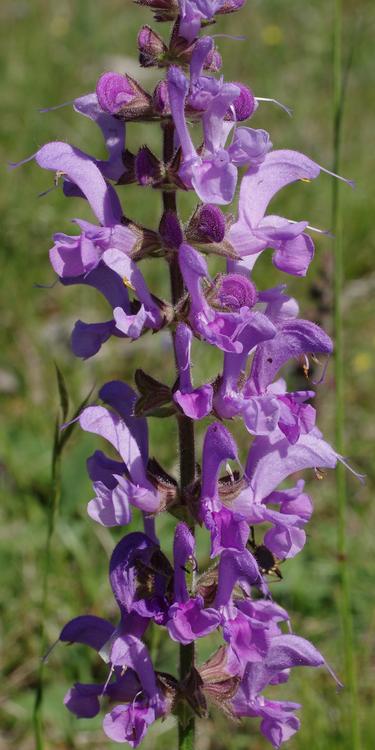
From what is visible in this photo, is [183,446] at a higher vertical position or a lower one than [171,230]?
lower

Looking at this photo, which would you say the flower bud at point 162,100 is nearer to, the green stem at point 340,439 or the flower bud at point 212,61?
the flower bud at point 212,61

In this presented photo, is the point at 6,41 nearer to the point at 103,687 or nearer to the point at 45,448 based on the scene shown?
the point at 45,448

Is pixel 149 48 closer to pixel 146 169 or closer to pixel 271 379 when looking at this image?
pixel 146 169

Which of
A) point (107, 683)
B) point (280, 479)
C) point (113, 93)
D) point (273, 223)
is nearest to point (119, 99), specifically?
point (113, 93)

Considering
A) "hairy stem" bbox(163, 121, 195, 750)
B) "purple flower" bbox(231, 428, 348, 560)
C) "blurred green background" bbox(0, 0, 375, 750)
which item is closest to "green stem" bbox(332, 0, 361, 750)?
"blurred green background" bbox(0, 0, 375, 750)

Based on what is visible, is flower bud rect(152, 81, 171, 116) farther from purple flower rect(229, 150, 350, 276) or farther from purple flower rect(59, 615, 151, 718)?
purple flower rect(59, 615, 151, 718)

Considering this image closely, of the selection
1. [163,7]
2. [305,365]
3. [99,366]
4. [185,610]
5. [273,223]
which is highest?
[163,7]

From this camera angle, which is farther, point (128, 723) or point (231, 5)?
point (128, 723)
